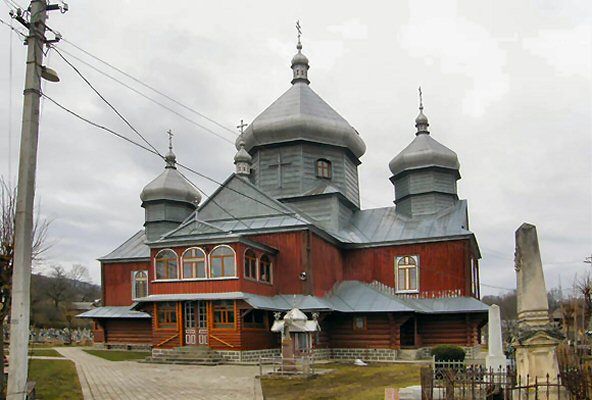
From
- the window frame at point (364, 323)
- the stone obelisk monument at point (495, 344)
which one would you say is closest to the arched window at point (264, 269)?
the window frame at point (364, 323)

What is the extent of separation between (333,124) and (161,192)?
34.7ft

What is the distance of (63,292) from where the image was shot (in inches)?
2452

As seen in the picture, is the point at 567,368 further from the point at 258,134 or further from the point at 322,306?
the point at 258,134

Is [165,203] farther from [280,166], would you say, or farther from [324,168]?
[324,168]

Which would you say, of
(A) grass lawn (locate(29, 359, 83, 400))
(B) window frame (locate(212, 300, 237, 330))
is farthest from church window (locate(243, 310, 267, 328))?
(A) grass lawn (locate(29, 359, 83, 400))

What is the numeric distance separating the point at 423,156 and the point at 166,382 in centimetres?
1987

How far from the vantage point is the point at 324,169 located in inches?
1195

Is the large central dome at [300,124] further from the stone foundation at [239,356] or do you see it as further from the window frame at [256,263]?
the stone foundation at [239,356]

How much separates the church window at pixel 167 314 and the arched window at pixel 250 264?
10.3ft

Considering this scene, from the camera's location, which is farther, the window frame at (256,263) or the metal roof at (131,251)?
the metal roof at (131,251)

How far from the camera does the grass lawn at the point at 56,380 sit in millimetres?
13008

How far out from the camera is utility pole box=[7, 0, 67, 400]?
8664 millimetres

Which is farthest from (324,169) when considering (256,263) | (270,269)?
(256,263)

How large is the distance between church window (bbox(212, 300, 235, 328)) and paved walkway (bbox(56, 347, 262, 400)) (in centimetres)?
207
